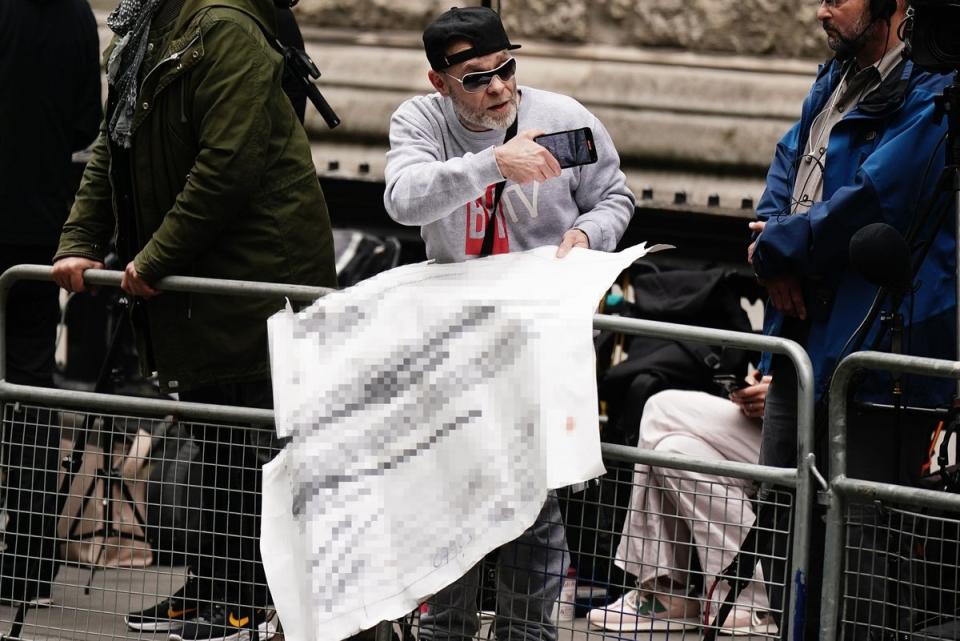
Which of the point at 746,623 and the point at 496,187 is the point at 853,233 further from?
the point at 746,623

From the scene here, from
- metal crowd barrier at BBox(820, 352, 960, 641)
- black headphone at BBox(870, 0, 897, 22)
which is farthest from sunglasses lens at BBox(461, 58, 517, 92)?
metal crowd barrier at BBox(820, 352, 960, 641)

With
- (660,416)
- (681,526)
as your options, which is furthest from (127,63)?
(681,526)

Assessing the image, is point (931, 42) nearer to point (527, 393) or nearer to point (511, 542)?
point (527, 393)

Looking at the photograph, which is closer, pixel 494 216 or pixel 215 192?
pixel 494 216

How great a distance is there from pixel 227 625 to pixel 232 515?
1.05 ft

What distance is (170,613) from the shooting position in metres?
5.02

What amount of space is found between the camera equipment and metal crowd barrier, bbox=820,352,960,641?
83 cm

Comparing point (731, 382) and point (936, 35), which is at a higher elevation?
point (936, 35)

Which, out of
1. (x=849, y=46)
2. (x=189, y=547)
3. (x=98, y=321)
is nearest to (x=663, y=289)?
(x=849, y=46)

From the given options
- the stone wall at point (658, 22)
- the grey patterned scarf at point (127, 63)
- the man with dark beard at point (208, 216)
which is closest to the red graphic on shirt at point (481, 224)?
the man with dark beard at point (208, 216)

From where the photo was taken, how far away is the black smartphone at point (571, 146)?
4543mm

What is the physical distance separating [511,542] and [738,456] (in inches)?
54.1

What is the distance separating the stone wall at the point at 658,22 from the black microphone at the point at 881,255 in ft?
11.9

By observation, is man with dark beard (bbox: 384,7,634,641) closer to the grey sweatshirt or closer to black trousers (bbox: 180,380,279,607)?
the grey sweatshirt
